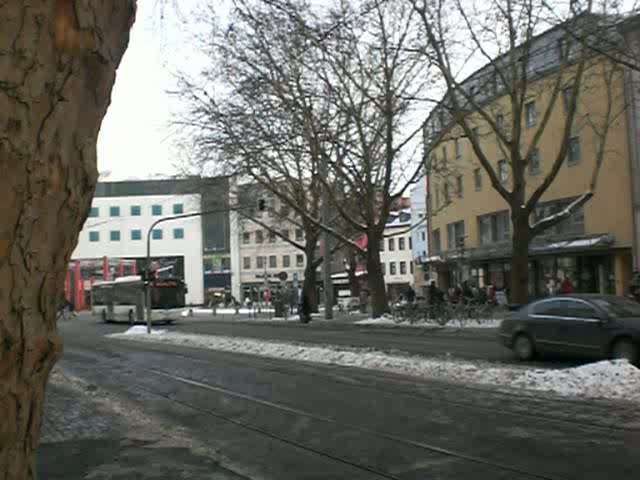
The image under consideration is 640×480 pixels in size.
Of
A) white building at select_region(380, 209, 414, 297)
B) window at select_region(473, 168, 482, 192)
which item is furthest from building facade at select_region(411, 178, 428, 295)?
white building at select_region(380, 209, 414, 297)

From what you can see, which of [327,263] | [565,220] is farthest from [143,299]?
[565,220]

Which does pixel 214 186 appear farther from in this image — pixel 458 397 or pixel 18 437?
pixel 18 437

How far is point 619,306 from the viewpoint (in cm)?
1421

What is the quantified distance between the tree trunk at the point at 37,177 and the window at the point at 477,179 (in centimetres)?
4406

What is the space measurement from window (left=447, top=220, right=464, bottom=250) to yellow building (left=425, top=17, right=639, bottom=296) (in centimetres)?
38

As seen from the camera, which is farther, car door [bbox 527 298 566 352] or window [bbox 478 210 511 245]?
window [bbox 478 210 511 245]

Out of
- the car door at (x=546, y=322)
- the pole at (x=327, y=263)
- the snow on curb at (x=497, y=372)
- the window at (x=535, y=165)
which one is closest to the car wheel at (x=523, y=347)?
the car door at (x=546, y=322)

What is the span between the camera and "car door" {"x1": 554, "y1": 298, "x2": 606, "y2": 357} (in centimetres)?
1397

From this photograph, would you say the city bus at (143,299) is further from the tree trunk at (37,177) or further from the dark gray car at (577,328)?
the tree trunk at (37,177)

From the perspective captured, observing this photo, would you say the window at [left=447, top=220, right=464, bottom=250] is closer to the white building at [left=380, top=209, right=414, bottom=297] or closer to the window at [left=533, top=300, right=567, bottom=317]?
the window at [left=533, top=300, right=567, bottom=317]

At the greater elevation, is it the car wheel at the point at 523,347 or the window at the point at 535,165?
the window at the point at 535,165

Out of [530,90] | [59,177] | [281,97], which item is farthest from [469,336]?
[59,177]

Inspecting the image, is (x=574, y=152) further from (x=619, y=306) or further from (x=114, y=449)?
(x=114, y=449)

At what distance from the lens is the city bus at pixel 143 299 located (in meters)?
42.1
